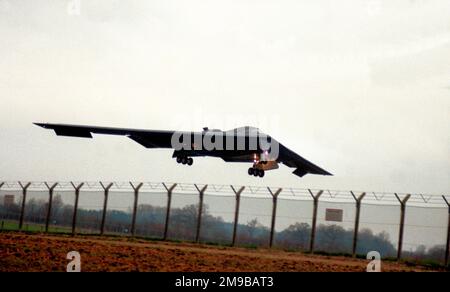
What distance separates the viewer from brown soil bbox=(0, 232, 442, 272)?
1698 centimetres

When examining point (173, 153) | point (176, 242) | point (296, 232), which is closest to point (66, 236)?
point (176, 242)

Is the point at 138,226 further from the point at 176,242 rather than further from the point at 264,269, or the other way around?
the point at 264,269

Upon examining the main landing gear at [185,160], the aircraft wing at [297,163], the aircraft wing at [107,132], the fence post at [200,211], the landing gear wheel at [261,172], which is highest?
the aircraft wing at [107,132]

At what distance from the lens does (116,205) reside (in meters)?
24.0

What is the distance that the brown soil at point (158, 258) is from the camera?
55.7ft

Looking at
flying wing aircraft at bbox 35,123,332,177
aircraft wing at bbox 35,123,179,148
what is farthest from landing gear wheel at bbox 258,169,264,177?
aircraft wing at bbox 35,123,179,148

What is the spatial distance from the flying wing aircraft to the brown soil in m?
5.53

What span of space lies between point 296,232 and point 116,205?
9208 mm

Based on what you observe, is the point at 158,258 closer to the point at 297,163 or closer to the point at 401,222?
the point at 401,222

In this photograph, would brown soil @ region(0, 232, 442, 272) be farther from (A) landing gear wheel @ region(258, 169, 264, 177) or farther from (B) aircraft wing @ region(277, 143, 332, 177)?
(B) aircraft wing @ region(277, 143, 332, 177)

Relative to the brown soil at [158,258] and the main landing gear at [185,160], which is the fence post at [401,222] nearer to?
the brown soil at [158,258]

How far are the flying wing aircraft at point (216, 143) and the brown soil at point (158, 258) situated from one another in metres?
5.53

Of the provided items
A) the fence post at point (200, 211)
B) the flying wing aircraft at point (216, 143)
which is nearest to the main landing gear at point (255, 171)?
the flying wing aircraft at point (216, 143)

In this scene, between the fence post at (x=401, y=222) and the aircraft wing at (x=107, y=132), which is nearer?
the fence post at (x=401, y=222)
